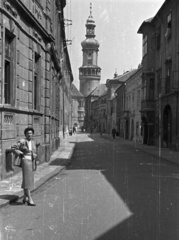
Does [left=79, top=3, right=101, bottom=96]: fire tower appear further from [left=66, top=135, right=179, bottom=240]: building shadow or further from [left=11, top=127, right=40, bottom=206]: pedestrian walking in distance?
[left=11, top=127, right=40, bottom=206]: pedestrian walking in distance

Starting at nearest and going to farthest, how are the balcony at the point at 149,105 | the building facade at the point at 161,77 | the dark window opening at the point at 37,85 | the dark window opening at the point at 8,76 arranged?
the dark window opening at the point at 8,76, the dark window opening at the point at 37,85, the building facade at the point at 161,77, the balcony at the point at 149,105

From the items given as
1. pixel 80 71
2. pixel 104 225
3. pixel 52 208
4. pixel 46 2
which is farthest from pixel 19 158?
pixel 80 71

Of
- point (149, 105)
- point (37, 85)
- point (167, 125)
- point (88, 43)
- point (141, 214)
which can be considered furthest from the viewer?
point (88, 43)

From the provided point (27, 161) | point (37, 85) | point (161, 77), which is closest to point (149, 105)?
point (161, 77)

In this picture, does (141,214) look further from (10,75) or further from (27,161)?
(10,75)

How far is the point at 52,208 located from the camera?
6.54 meters

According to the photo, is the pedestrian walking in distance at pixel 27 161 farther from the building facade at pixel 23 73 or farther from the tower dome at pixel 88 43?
the tower dome at pixel 88 43

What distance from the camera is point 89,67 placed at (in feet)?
390

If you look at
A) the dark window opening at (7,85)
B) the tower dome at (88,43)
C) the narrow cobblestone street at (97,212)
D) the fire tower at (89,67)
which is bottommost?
the narrow cobblestone street at (97,212)

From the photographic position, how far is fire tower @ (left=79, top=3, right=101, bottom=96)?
116 meters

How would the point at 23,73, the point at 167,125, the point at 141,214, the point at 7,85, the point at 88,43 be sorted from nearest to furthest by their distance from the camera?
the point at 141,214 → the point at 7,85 → the point at 23,73 → the point at 167,125 → the point at 88,43

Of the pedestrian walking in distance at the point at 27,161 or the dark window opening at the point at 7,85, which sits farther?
the dark window opening at the point at 7,85

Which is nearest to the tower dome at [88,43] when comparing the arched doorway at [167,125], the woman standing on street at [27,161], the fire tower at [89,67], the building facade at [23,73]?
the fire tower at [89,67]

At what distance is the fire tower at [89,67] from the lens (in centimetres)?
11631
